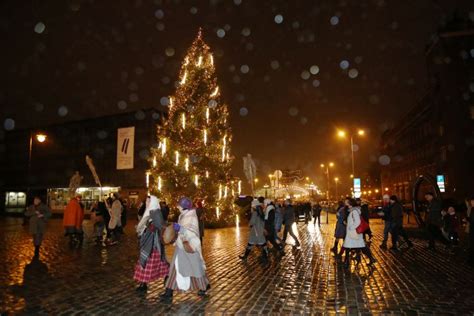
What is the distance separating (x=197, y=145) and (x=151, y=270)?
58.4ft

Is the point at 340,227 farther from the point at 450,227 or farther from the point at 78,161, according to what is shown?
the point at 78,161

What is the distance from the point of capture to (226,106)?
87.3 feet

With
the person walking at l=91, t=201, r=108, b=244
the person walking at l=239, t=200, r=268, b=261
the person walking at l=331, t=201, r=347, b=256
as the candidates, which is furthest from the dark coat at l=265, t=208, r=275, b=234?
the person walking at l=91, t=201, r=108, b=244

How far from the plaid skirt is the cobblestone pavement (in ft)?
0.99

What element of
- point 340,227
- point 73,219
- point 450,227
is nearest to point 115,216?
point 73,219

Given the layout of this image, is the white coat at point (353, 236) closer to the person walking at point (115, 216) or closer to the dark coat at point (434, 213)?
the dark coat at point (434, 213)

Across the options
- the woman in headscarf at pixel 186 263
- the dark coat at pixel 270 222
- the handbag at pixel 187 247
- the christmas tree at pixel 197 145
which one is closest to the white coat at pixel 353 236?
the dark coat at pixel 270 222

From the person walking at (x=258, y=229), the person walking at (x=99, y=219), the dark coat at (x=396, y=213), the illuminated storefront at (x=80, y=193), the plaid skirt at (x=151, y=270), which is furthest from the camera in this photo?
the illuminated storefront at (x=80, y=193)

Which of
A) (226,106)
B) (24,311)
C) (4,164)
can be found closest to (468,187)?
(226,106)

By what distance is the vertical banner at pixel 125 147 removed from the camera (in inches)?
1521

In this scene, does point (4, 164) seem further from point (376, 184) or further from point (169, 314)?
point (376, 184)

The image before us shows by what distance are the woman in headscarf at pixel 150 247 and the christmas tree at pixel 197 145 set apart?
16.9m

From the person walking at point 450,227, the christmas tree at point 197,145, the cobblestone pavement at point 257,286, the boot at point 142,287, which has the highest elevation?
the christmas tree at point 197,145

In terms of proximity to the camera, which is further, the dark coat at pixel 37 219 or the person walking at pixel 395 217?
the person walking at pixel 395 217
